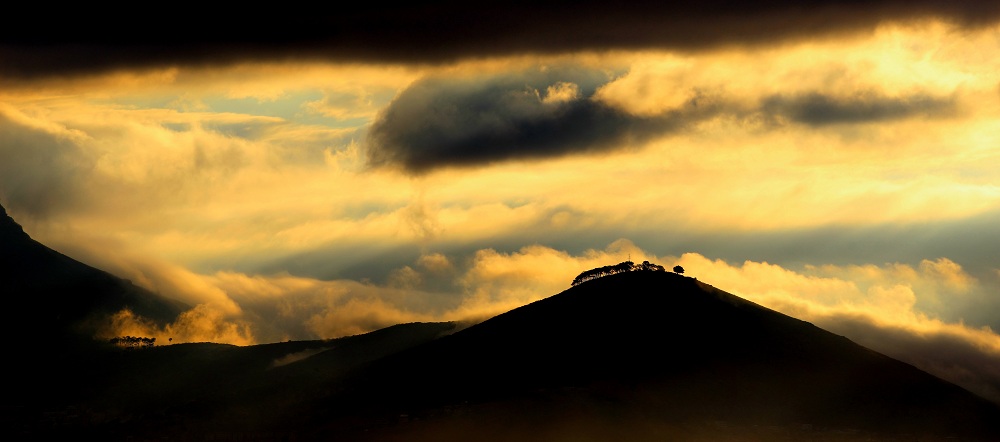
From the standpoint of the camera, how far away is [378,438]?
198250 mm

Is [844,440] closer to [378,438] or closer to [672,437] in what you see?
[672,437]

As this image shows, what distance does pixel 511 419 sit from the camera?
19950 centimetres

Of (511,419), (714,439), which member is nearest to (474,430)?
(511,419)

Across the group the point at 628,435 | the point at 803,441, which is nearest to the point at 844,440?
the point at 803,441

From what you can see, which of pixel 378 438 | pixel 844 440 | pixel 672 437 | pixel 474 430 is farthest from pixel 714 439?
pixel 378 438

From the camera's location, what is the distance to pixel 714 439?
195500 mm

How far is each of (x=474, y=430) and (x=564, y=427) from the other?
612 inches

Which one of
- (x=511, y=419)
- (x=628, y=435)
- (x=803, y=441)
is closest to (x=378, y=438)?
(x=511, y=419)

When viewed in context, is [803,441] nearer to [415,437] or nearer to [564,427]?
[564,427]

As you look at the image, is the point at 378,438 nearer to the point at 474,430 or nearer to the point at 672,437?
the point at 474,430

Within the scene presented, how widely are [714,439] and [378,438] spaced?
57867 millimetres

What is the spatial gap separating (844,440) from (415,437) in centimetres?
7492

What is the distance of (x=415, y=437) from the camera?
197 metres

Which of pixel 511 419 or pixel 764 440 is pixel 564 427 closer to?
pixel 511 419
